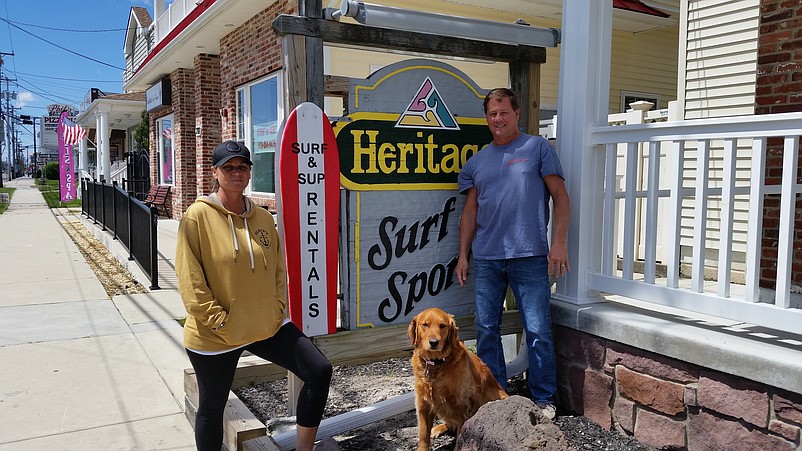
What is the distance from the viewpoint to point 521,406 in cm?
275

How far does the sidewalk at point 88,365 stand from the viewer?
12.3 feet

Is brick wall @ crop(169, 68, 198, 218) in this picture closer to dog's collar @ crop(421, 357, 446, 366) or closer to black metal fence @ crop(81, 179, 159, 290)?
black metal fence @ crop(81, 179, 159, 290)

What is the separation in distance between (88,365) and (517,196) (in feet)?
12.0

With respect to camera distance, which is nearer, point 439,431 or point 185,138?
point 439,431

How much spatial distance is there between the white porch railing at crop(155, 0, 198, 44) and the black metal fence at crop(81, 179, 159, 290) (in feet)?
13.6

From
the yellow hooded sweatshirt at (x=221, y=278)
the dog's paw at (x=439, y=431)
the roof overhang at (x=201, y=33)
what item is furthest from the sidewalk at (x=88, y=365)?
the roof overhang at (x=201, y=33)

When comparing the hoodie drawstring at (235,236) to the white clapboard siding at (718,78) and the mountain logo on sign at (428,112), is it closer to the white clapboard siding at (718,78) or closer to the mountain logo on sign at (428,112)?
the mountain logo on sign at (428,112)

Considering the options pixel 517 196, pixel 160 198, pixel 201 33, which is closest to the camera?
pixel 517 196

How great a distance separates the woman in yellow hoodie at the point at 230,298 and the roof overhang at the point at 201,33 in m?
7.46

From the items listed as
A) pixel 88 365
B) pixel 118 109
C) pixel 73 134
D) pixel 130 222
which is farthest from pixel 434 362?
pixel 118 109

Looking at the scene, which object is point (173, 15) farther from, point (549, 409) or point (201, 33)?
point (549, 409)

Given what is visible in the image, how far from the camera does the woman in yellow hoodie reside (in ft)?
8.75

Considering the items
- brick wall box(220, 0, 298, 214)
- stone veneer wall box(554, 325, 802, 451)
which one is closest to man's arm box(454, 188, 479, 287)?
stone veneer wall box(554, 325, 802, 451)

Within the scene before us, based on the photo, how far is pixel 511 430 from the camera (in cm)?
262
